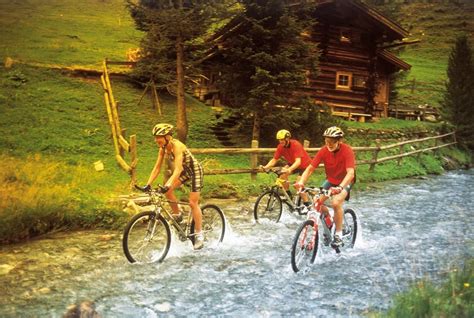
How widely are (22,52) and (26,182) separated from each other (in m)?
22.8

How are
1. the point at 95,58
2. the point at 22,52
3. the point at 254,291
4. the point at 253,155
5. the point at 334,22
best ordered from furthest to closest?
the point at 95,58 → the point at 22,52 → the point at 334,22 → the point at 253,155 → the point at 254,291

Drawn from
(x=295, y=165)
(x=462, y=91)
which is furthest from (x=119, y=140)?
(x=462, y=91)

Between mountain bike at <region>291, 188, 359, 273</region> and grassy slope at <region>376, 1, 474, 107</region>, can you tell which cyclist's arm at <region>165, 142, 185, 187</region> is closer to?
mountain bike at <region>291, 188, 359, 273</region>

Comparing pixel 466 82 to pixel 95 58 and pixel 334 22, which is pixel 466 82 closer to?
pixel 334 22

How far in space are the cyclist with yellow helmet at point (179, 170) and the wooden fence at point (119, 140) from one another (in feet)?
13.3

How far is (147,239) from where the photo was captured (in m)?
7.49

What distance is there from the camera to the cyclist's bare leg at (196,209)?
313 inches

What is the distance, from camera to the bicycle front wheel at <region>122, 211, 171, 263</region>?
736 cm

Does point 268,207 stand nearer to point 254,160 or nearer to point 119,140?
point 254,160

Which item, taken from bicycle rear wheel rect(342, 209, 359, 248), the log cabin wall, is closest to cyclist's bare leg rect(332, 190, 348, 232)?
bicycle rear wheel rect(342, 209, 359, 248)

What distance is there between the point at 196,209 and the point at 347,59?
→ 22293 mm

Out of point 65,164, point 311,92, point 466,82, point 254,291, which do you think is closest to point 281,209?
point 254,291

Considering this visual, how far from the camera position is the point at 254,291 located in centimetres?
661

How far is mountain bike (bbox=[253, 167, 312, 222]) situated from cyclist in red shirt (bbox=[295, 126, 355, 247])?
7.91 feet
